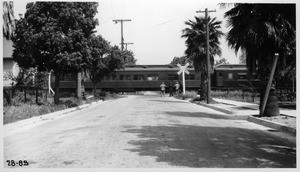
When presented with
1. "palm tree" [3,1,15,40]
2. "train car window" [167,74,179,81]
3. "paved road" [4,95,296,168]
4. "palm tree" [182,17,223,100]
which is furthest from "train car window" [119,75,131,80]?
"palm tree" [3,1,15,40]

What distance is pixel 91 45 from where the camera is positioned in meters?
21.5

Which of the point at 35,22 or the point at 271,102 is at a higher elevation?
the point at 35,22

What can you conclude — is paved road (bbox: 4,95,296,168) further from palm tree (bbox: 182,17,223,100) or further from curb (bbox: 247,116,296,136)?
palm tree (bbox: 182,17,223,100)

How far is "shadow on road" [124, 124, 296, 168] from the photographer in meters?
6.63

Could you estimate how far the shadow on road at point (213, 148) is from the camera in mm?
6633

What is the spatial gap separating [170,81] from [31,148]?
123ft

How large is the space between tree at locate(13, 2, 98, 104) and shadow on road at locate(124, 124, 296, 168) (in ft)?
35.1

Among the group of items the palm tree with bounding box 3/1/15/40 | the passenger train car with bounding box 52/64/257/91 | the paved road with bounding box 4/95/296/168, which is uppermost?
the palm tree with bounding box 3/1/15/40

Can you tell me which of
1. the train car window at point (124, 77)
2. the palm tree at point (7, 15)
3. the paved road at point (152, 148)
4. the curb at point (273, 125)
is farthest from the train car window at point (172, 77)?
the palm tree at point (7, 15)

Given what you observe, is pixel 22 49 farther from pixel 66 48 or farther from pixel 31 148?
pixel 31 148

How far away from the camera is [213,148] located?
25.8 ft

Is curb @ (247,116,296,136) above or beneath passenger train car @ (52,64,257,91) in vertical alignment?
beneath

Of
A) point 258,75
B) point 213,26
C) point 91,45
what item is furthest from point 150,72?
point 258,75

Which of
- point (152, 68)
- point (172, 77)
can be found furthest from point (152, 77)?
point (172, 77)
